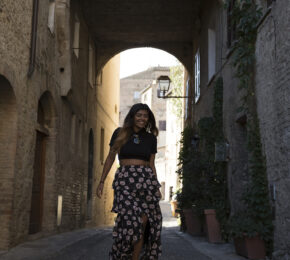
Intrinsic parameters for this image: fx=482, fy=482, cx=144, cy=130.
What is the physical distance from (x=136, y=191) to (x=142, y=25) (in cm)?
1262

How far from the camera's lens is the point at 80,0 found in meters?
14.3

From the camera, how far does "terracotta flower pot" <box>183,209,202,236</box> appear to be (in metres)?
11.2

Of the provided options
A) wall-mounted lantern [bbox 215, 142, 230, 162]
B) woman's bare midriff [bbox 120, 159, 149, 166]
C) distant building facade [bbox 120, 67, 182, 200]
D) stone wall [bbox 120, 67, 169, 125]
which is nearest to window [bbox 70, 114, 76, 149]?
wall-mounted lantern [bbox 215, 142, 230, 162]

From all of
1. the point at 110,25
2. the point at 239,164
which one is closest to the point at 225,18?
the point at 239,164

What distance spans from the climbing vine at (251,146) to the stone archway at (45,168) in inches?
168

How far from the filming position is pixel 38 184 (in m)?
10.0

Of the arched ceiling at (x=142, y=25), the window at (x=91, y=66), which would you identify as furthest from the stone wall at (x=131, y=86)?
the window at (x=91, y=66)

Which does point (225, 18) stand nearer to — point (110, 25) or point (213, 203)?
point (213, 203)

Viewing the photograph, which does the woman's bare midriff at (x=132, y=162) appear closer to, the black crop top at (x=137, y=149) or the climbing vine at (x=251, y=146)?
the black crop top at (x=137, y=149)

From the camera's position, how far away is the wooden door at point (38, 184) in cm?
966

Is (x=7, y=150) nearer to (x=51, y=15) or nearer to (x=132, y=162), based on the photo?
(x=132, y=162)

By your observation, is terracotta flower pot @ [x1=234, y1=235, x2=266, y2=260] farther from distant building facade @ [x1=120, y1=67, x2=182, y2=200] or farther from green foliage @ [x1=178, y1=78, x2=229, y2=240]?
distant building facade @ [x1=120, y1=67, x2=182, y2=200]

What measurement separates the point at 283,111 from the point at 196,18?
9778 mm

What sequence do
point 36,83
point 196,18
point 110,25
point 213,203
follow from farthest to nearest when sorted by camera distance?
point 110,25 → point 196,18 → point 213,203 → point 36,83
